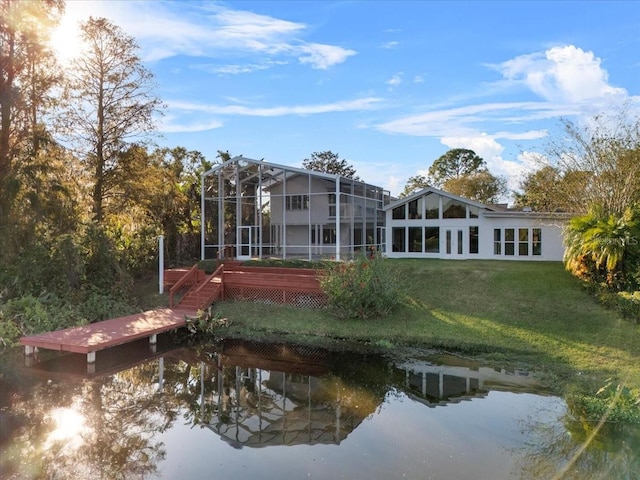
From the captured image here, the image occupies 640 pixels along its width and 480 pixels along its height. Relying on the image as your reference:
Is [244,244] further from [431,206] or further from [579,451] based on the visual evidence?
[579,451]

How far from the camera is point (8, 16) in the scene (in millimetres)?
11977

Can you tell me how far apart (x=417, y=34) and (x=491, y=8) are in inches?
74.4

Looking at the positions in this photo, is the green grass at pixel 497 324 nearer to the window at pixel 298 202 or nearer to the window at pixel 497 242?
the window at pixel 497 242

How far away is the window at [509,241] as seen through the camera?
65.4 ft

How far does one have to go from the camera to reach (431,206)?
21.5 metres

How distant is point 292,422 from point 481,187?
35.9m

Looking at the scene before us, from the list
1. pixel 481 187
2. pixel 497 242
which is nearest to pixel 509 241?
pixel 497 242

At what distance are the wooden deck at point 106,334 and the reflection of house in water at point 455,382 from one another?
240 inches

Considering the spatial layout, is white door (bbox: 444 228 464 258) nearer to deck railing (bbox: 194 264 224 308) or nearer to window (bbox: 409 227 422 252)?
window (bbox: 409 227 422 252)

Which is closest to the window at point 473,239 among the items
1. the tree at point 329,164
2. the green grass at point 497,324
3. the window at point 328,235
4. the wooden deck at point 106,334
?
the green grass at point 497,324

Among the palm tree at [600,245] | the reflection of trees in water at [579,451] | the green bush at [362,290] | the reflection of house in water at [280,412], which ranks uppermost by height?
the palm tree at [600,245]

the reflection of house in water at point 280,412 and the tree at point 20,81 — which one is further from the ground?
the tree at point 20,81

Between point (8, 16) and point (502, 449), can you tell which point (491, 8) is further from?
point (8, 16)

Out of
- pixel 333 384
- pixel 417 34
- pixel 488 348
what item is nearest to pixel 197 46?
pixel 417 34
